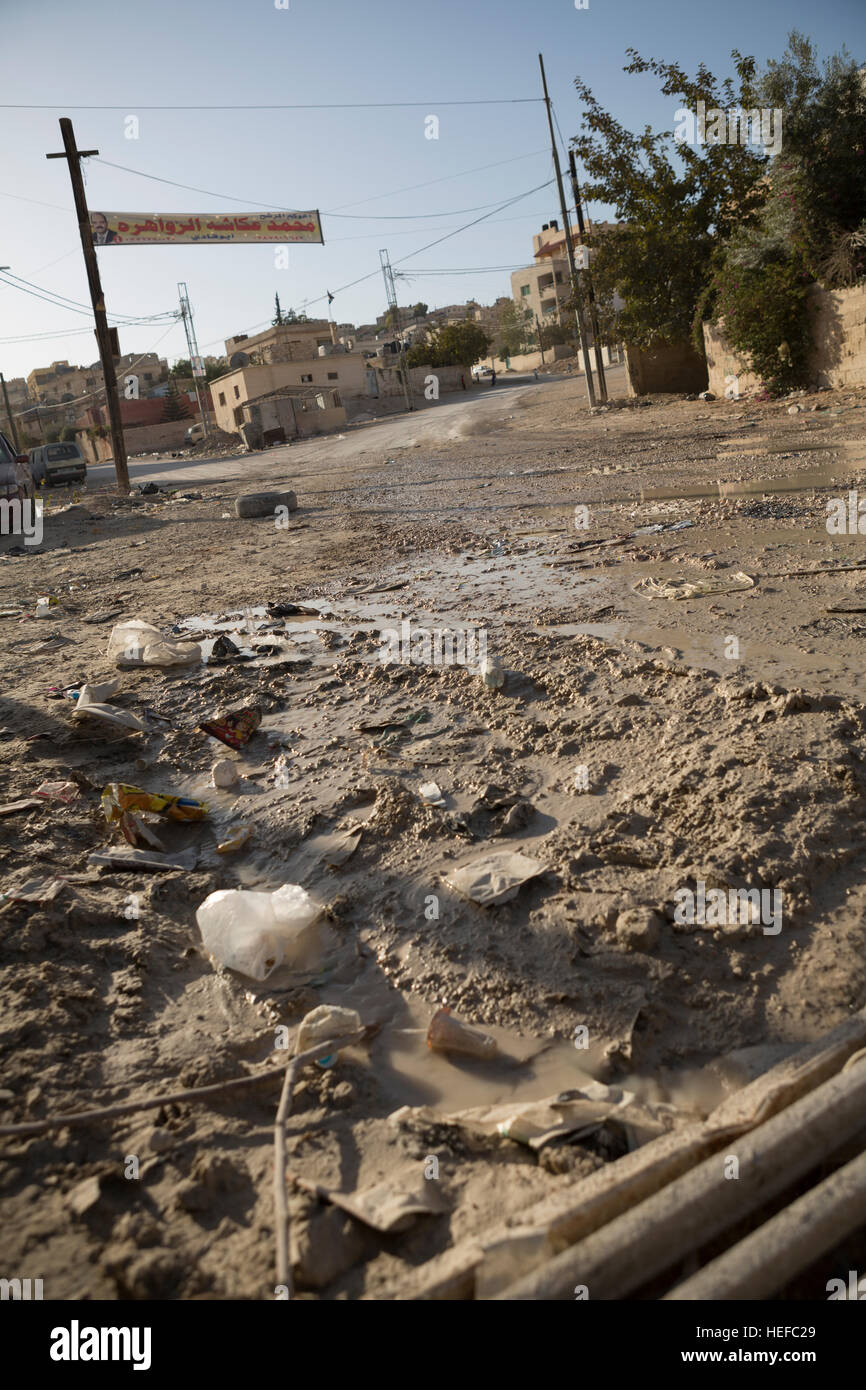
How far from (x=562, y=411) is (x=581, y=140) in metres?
5.65

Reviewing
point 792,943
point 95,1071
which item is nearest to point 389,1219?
point 95,1071

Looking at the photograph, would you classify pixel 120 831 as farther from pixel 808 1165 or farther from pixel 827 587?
pixel 827 587

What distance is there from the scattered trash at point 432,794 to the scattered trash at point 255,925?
2.39 feet

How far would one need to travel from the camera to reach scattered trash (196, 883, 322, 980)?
8.38ft

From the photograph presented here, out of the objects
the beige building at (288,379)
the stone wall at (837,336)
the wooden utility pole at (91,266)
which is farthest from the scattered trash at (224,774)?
the beige building at (288,379)

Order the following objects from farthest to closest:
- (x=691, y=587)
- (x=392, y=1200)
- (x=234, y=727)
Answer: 1. (x=691, y=587)
2. (x=234, y=727)
3. (x=392, y=1200)

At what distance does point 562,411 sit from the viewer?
70.6 ft

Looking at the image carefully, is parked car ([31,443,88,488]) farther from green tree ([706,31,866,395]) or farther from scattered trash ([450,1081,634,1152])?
scattered trash ([450,1081,634,1152])

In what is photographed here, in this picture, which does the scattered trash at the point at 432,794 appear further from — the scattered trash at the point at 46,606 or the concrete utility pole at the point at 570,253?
the concrete utility pole at the point at 570,253

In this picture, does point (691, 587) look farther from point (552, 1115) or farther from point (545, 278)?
point (545, 278)

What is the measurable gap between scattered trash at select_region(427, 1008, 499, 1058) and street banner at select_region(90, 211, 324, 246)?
72.8ft

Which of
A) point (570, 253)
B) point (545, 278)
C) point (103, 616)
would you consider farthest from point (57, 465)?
point (545, 278)

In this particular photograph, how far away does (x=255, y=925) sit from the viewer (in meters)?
2.60

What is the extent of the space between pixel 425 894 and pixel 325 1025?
66 cm
